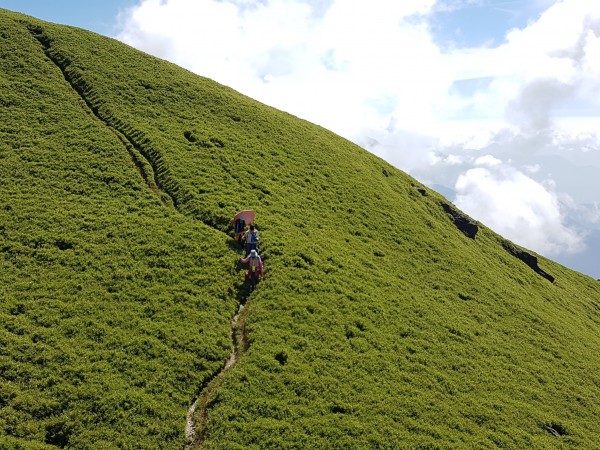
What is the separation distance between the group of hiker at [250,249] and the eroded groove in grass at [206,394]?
3357 millimetres

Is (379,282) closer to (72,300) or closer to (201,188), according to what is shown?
(201,188)

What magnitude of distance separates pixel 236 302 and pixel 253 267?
2.58m

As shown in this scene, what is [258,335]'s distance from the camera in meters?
24.3

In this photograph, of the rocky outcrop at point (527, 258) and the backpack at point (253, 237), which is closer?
the backpack at point (253, 237)

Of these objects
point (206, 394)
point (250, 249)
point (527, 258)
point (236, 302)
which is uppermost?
point (527, 258)

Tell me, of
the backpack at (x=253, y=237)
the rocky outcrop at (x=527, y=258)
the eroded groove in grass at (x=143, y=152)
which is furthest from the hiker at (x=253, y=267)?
the rocky outcrop at (x=527, y=258)

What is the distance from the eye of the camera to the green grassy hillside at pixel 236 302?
19688mm

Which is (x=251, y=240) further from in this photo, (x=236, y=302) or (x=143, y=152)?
(x=143, y=152)

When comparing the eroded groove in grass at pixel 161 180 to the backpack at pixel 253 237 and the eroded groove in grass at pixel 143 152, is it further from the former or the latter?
the backpack at pixel 253 237

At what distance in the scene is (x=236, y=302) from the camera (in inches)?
1057

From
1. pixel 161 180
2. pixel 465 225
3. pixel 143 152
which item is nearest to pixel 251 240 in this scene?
pixel 161 180

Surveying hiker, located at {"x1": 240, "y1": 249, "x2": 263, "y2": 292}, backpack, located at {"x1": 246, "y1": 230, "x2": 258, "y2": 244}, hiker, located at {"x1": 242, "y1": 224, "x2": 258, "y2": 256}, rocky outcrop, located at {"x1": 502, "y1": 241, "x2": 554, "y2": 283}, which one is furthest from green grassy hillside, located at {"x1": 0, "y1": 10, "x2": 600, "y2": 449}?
backpack, located at {"x1": 246, "y1": 230, "x2": 258, "y2": 244}

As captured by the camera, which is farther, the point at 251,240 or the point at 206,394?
the point at 251,240

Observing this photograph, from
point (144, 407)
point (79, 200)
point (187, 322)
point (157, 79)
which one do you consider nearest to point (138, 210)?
point (79, 200)
